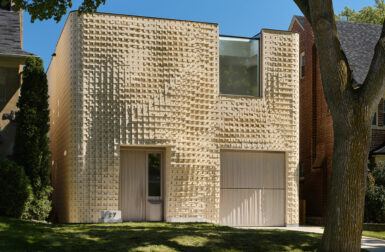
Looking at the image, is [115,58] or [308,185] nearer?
[115,58]

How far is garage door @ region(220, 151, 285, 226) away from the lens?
20.5 m

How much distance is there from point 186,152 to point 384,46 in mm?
9667

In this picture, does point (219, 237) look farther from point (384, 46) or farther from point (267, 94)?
point (267, 94)

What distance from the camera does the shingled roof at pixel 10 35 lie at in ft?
59.2

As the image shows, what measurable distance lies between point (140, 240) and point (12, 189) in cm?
616

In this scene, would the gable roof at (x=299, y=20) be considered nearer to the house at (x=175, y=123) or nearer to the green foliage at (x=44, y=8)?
the house at (x=175, y=123)

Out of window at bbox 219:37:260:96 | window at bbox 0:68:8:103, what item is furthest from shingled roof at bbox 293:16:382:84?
window at bbox 0:68:8:103

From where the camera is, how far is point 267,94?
20.8 metres

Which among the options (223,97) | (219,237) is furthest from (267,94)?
(219,237)

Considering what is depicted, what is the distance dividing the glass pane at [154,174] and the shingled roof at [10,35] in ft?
17.6

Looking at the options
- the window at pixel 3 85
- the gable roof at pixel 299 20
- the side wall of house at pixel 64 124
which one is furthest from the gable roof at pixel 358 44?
the window at pixel 3 85

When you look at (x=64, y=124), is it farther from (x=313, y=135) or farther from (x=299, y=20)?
(x=299, y=20)

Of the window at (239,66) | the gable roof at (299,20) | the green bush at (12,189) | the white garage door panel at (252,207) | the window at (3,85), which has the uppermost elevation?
the gable roof at (299,20)

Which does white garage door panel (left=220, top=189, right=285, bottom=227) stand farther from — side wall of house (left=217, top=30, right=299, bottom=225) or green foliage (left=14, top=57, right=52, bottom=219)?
green foliage (left=14, top=57, right=52, bottom=219)
